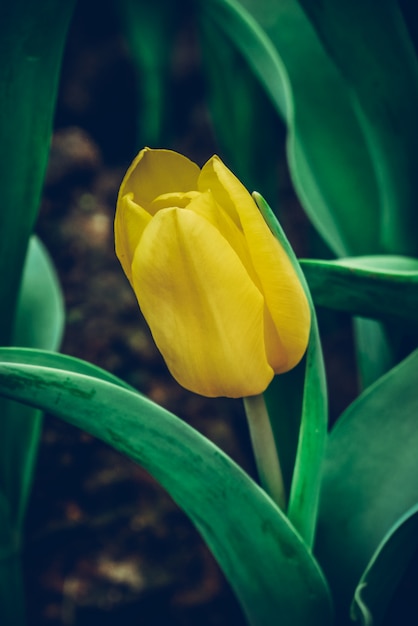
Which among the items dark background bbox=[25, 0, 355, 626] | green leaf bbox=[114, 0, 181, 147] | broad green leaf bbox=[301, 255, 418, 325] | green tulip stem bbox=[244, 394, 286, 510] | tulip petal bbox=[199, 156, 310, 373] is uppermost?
green leaf bbox=[114, 0, 181, 147]

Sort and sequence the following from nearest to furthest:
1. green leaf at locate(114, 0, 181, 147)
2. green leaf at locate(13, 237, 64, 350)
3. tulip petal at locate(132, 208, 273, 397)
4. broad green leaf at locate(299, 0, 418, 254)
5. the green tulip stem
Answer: tulip petal at locate(132, 208, 273, 397)
the green tulip stem
broad green leaf at locate(299, 0, 418, 254)
green leaf at locate(13, 237, 64, 350)
green leaf at locate(114, 0, 181, 147)

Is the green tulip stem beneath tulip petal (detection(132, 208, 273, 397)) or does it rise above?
beneath

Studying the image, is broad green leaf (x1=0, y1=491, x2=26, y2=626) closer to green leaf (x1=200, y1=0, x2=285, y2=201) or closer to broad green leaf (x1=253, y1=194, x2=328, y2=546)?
broad green leaf (x1=253, y1=194, x2=328, y2=546)

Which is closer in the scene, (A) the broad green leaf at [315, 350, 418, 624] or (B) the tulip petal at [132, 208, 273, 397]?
(B) the tulip petal at [132, 208, 273, 397]

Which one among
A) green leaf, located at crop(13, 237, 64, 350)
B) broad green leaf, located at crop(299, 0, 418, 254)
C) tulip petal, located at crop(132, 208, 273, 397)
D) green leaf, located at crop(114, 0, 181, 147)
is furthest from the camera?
green leaf, located at crop(114, 0, 181, 147)

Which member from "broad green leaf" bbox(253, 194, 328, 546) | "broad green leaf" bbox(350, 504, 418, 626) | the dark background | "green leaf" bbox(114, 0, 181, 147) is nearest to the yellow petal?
"broad green leaf" bbox(253, 194, 328, 546)

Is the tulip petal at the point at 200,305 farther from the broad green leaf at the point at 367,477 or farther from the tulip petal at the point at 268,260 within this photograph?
the broad green leaf at the point at 367,477
